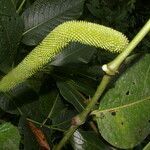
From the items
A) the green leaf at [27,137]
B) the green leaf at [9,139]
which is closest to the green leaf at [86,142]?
the green leaf at [27,137]

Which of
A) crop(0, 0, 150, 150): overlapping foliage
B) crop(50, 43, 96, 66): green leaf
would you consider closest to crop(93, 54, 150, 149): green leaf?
crop(0, 0, 150, 150): overlapping foliage

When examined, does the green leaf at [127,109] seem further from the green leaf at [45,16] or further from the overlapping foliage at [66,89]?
the green leaf at [45,16]

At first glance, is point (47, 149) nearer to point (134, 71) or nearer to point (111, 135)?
point (111, 135)

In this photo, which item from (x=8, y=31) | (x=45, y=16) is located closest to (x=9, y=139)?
(x=8, y=31)

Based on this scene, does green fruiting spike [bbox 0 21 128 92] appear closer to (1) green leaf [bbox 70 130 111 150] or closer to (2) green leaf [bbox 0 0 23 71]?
(2) green leaf [bbox 0 0 23 71]

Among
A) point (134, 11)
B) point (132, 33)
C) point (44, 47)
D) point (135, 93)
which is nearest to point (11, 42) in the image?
point (44, 47)

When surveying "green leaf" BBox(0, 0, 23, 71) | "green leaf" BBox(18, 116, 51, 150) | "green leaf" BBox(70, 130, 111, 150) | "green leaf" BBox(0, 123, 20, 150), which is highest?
"green leaf" BBox(0, 0, 23, 71)
